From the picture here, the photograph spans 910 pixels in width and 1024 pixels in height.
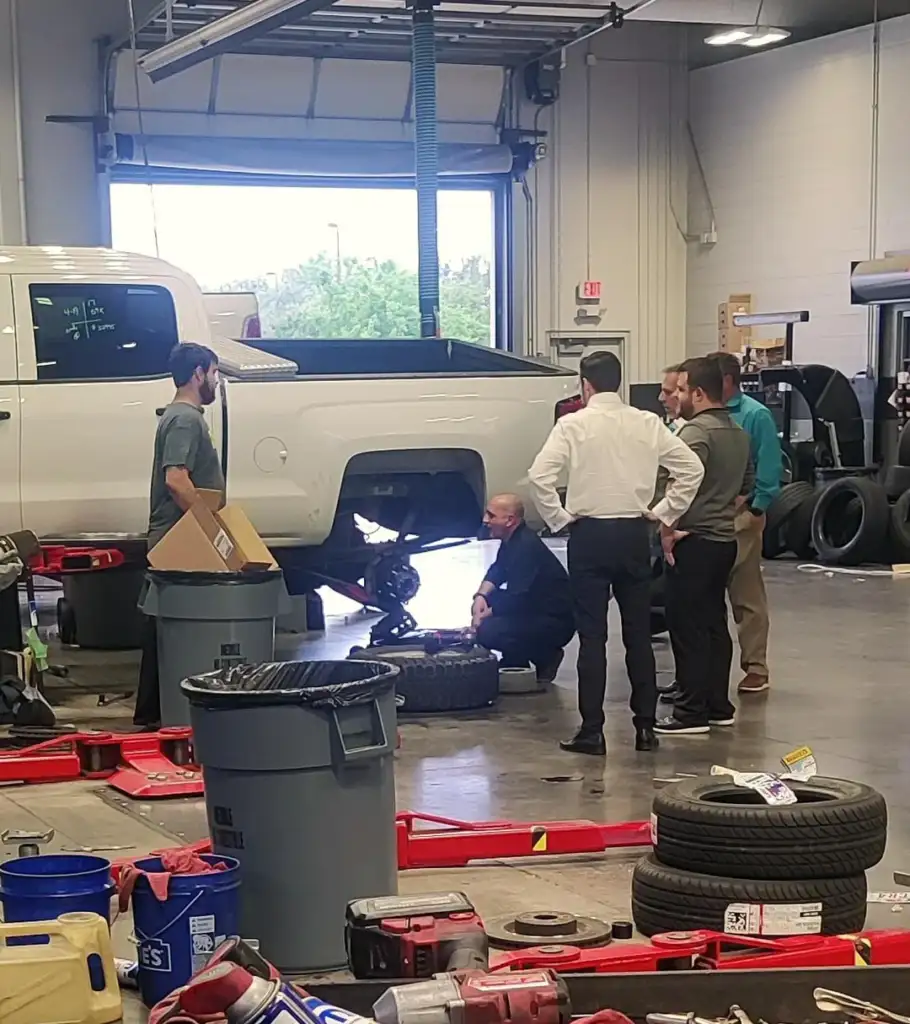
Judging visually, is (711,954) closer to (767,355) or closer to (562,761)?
(562,761)

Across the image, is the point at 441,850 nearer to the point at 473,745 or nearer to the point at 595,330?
the point at 473,745

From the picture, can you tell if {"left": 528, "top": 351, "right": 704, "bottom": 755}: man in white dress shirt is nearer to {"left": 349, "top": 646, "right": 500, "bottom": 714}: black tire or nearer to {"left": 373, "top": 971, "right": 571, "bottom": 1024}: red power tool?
{"left": 349, "top": 646, "right": 500, "bottom": 714}: black tire

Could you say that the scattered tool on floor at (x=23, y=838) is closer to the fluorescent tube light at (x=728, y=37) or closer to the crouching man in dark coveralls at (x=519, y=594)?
the crouching man in dark coveralls at (x=519, y=594)

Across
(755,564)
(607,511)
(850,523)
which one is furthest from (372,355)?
(850,523)

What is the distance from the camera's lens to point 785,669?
9.05 m

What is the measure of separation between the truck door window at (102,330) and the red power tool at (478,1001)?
→ 563 centimetres

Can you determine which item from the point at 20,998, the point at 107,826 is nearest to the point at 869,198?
the point at 107,826

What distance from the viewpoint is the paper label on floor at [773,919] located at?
4.20m

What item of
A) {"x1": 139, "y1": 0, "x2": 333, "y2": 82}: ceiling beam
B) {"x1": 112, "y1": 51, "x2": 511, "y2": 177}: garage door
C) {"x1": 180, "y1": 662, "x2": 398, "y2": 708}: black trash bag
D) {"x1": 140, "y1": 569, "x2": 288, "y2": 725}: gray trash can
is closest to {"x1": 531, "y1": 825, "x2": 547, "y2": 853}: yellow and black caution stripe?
{"x1": 180, "y1": 662, "x2": 398, "y2": 708}: black trash bag

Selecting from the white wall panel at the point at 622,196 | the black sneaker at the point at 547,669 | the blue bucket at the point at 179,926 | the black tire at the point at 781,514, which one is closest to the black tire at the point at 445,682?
the black sneaker at the point at 547,669

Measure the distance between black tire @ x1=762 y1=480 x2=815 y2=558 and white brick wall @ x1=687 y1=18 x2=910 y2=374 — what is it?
213 centimetres

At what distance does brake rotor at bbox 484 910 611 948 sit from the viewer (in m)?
4.15

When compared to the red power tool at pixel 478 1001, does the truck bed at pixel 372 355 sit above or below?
above

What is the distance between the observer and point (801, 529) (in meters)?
15.3
